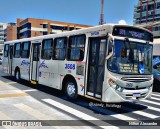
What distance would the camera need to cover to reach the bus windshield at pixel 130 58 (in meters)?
8.86

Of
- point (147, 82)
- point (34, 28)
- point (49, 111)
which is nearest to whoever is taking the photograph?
point (49, 111)

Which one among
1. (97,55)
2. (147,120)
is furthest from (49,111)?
(147,120)

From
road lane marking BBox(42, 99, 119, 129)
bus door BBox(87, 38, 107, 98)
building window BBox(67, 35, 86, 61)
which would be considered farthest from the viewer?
building window BBox(67, 35, 86, 61)

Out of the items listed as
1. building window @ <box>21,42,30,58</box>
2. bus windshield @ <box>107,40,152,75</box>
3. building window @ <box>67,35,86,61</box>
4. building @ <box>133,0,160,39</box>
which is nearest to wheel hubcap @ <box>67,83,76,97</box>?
building window @ <box>67,35,86,61</box>

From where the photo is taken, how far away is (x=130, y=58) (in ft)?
30.1

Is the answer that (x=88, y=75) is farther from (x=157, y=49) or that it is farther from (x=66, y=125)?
(x=157, y=49)

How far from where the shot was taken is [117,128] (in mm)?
7305

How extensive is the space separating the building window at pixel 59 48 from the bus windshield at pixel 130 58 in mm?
3395

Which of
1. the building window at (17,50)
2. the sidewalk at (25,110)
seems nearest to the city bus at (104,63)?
the sidewalk at (25,110)

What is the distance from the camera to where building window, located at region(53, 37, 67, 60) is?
→ 38.4 feet

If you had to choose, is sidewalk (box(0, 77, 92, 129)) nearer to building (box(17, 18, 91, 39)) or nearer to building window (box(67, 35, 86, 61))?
building window (box(67, 35, 86, 61))

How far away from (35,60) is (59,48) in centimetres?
304

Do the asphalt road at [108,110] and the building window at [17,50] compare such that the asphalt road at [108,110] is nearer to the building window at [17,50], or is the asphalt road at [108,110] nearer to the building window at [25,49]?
the building window at [25,49]

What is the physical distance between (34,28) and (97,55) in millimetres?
100951
